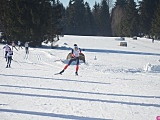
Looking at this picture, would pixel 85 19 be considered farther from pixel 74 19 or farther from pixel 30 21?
pixel 30 21

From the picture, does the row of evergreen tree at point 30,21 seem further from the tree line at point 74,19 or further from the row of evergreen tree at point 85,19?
the row of evergreen tree at point 85,19

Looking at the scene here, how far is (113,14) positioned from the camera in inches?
5037

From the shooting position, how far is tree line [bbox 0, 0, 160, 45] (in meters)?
46.9

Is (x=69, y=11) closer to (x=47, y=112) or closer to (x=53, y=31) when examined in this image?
(x=53, y=31)

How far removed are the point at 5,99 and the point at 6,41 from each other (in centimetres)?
Result: 4196

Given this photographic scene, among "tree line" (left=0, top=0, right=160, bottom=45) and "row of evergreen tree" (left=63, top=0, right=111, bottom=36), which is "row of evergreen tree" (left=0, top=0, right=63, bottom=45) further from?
"row of evergreen tree" (left=63, top=0, right=111, bottom=36)

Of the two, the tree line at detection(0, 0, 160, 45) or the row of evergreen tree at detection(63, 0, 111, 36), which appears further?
the row of evergreen tree at detection(63, 0, 111, 36)

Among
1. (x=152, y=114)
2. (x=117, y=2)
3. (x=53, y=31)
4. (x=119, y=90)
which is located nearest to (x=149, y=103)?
(x=152, y=114)

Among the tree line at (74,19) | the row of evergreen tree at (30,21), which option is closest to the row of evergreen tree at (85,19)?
the tree line at (74,19)

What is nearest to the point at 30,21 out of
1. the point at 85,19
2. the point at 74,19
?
the point at 74,19

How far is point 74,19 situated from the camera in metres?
111

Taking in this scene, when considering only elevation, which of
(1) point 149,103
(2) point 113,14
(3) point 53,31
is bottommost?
(1) point 149,103

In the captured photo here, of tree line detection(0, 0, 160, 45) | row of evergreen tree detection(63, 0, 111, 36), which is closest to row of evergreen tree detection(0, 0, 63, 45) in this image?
tree line detection(0, 0, 160, 45)

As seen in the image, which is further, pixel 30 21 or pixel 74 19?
pixel 74 19
